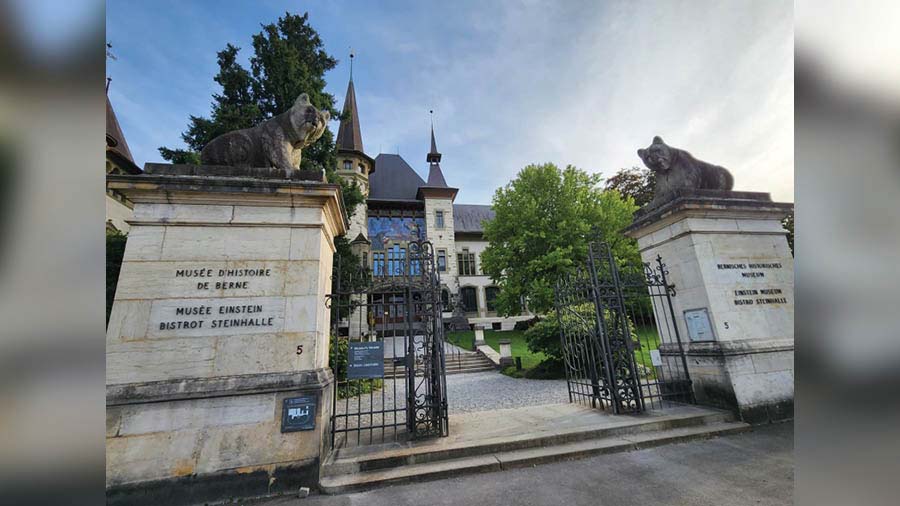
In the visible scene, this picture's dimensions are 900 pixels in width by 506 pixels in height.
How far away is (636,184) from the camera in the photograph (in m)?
27.0

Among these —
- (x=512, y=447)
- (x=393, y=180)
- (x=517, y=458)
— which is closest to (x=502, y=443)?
Result: (x=512, y=447)

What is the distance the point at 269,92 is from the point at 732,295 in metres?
14.4

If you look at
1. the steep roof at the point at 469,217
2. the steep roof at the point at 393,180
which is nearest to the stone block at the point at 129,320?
the steep roof at the point at 393,180

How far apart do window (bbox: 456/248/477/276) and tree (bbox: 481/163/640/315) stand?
→ 13.0m

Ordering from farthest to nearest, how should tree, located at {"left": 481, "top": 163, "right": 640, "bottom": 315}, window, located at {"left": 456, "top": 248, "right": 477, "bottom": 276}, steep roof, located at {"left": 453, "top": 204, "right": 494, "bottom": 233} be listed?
steep roof, located at {"left": 453, "top": 204, "right": 494, "bottom": 233}
window, located at {"left": 456, "top": 248, "right": 477, "bottom": 276}
tree, located at {"left": 481, "top": 163, "right": 640, "bottom": 315}

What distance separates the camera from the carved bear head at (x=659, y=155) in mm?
6559

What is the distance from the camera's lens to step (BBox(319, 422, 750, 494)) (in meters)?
4.02

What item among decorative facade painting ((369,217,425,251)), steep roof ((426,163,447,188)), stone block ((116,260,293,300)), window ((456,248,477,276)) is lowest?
stone block ((116,260,293,300))

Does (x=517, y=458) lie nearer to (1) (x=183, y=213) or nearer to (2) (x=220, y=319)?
(2) (x=220, y=319)

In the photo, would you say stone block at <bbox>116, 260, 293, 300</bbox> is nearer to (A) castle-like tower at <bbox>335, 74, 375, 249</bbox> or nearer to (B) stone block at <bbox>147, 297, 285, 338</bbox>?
(B) stone block at <bbox>147, 297, 285, 338</bbox>

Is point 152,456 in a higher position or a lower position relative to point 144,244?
lower

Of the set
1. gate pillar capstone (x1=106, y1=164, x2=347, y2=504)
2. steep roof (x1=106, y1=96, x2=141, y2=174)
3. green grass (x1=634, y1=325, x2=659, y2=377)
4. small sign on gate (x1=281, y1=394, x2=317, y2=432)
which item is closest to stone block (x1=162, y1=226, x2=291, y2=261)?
gate pillar capstone (x1=106, y1=164, x2=347, y2=504)
